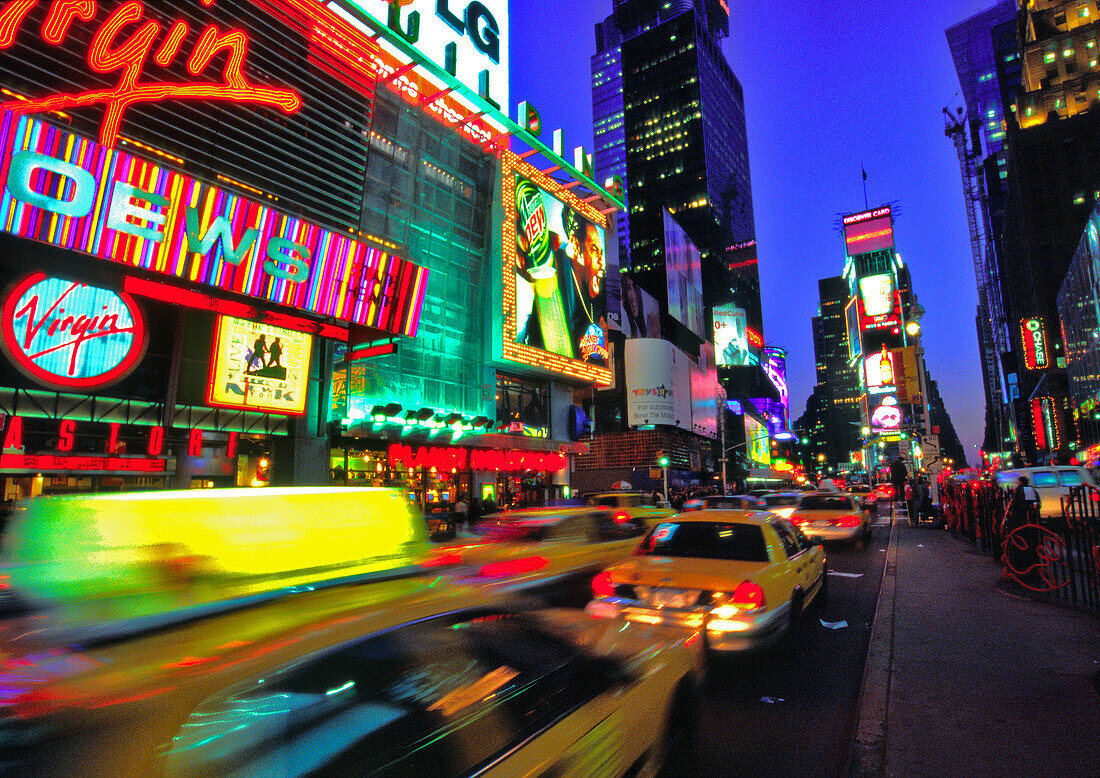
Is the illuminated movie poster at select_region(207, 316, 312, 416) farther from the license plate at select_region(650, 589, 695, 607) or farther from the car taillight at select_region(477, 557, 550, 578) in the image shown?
the license plate at select_region(650, 589, 695, 607)

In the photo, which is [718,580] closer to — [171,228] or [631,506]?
[631,506]

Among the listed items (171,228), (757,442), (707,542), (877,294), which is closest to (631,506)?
(707,542)

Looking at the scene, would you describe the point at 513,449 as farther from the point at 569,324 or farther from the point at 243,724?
the point at 243,724

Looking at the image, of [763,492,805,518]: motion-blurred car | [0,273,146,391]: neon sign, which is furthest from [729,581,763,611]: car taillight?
[0,273,146,391]: neon sign

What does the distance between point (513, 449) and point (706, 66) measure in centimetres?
13736

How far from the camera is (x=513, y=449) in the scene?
94.9 ft

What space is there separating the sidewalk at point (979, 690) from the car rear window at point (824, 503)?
7.63 m

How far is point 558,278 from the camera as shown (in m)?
32.4

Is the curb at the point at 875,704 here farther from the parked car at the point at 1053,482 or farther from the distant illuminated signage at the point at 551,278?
the distant illuminated signage at the point at 551,278

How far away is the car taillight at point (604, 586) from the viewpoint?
20.4 ft

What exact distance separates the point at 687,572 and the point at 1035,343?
2423 inches

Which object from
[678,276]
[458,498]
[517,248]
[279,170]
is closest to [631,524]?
[279,170]

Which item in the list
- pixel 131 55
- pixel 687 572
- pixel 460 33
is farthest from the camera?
pixel 460 33

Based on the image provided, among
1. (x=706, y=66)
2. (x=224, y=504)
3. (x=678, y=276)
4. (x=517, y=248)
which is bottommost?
(x=224, y=504)
